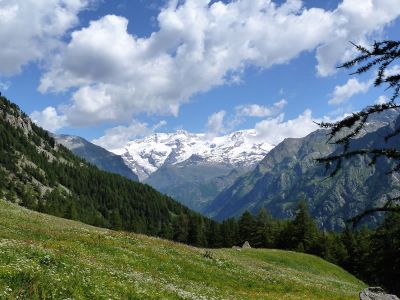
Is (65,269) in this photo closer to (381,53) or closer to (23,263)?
(23,263)

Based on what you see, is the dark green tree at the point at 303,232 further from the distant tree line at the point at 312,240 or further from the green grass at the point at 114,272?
the green grass at the point at 114,272

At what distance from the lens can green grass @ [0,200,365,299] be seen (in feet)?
50.9

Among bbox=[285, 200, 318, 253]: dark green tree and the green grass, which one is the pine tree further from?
the green grass

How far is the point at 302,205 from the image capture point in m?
126

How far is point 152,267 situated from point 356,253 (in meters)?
104

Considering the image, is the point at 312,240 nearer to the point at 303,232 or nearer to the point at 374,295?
the point at 303,232

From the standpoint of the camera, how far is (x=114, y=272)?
926 inches

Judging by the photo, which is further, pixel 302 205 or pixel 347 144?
pixel 302 205

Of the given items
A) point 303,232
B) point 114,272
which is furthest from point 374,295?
point 303,232

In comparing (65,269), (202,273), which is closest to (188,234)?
(202,273)

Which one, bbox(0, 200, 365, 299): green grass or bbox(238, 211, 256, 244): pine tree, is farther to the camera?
bbox(238, 211, 256, 244): pine tree

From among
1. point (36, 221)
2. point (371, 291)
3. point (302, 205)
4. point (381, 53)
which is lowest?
point (371, 291)

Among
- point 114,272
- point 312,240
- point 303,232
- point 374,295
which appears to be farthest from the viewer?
point 303,232

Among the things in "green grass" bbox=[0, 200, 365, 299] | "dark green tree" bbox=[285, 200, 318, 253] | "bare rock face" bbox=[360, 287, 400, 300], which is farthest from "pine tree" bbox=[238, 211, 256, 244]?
"bare rock face" bbox=[360, 287, 400, 300]
